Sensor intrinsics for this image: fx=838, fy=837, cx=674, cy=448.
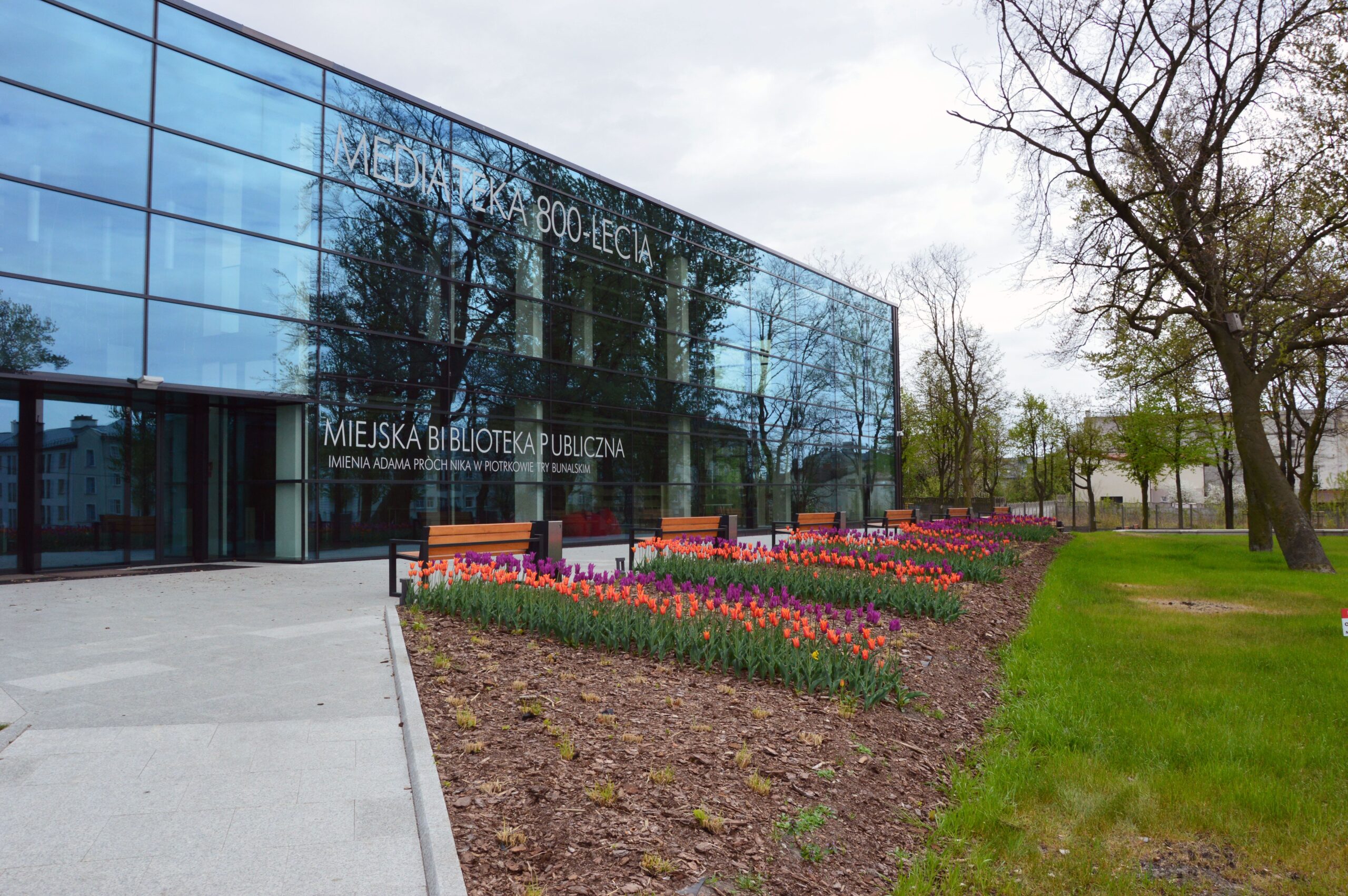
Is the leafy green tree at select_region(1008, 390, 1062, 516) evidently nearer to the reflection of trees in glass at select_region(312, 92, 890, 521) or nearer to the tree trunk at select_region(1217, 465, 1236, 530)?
the tree trunk at select_region(1217, 465, 1236, 530)

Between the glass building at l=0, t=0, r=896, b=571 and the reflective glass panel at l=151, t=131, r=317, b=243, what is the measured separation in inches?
1.6

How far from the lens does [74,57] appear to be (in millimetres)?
12703

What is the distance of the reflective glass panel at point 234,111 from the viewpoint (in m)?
13.8

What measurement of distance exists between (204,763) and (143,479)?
12061mm

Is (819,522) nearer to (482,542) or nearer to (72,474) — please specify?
(482,542)

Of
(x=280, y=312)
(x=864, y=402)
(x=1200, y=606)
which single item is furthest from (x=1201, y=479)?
(x=280, y=312)

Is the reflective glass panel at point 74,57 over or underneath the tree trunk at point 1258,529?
over

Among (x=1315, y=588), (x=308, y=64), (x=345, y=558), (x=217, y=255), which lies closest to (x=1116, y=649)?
(x=1315, y=588)

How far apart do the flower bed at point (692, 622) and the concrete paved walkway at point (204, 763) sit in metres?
1.02

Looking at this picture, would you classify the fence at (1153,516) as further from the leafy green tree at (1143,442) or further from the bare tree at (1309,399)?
the bare tree at (1309,399)

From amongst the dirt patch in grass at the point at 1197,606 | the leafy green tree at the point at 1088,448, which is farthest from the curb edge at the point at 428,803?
the leafy green tree at the point at 1088,448

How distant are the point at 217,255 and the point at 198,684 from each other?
1066 cm

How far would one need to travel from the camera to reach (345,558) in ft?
51.1

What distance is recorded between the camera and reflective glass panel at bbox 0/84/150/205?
12031 mm
